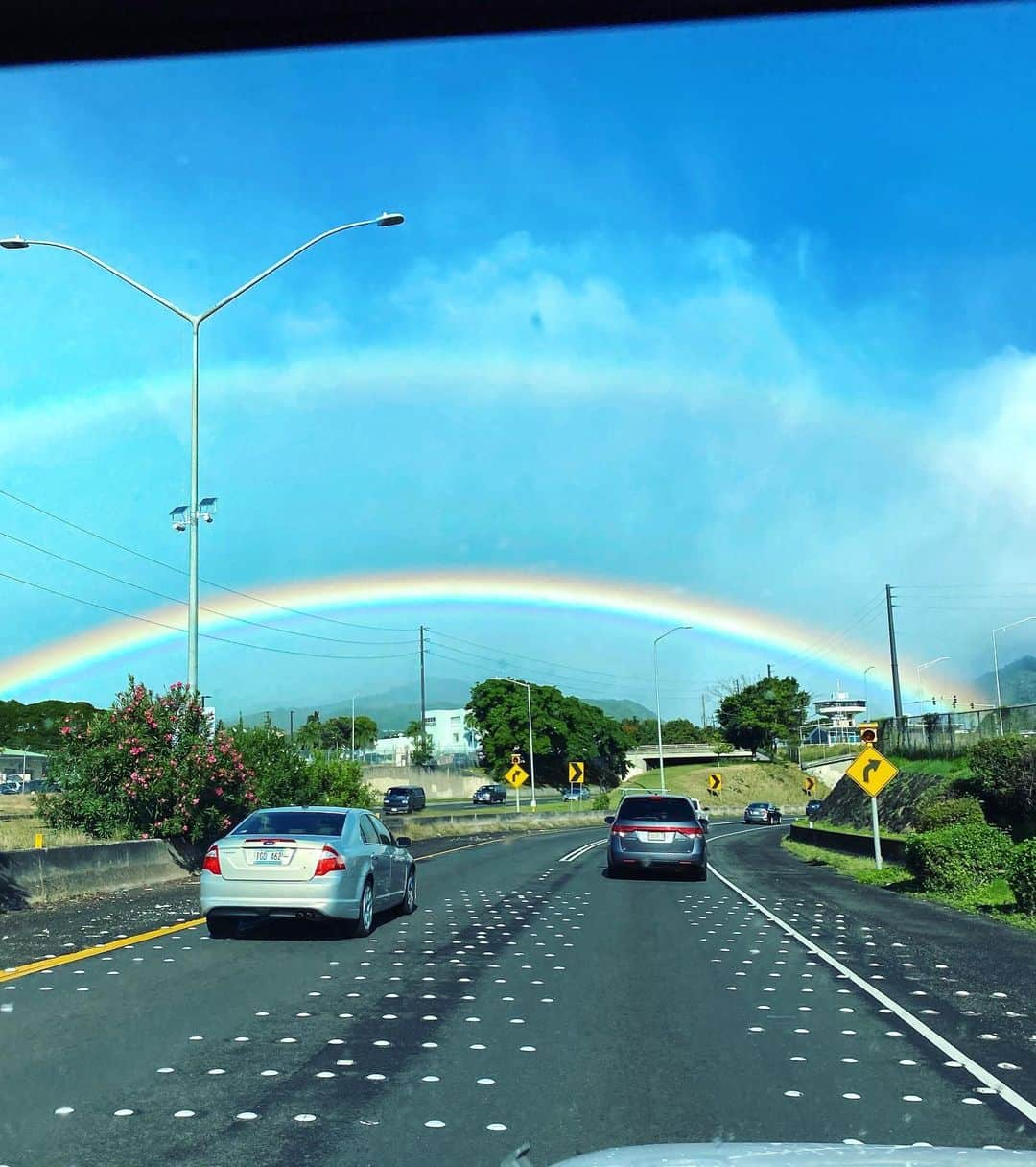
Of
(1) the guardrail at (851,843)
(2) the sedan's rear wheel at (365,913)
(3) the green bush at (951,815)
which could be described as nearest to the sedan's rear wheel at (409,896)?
(2) the sedan's rear wheel at (365,913)

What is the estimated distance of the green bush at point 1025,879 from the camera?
661 inches

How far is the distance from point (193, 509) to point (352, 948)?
42.6 feet

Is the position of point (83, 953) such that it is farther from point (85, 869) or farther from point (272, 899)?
point (85, 869)

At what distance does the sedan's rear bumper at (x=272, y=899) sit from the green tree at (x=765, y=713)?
128m

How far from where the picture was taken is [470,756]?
143 m

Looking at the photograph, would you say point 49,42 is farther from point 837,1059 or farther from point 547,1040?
point 837,1059

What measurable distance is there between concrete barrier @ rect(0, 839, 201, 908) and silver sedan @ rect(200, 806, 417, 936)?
13.3ft

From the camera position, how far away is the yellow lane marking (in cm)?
1070

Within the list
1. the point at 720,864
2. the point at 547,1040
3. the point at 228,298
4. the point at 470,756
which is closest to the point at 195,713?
the point at 228,298

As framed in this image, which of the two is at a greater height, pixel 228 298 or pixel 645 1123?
pixel 228 298

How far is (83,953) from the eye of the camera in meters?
12.0

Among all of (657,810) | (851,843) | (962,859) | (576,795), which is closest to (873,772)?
(962,859)

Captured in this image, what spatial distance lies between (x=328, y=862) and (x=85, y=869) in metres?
6.83

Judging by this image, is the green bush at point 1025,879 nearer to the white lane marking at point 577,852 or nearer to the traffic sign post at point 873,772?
the traffic sign post at point 873,772
